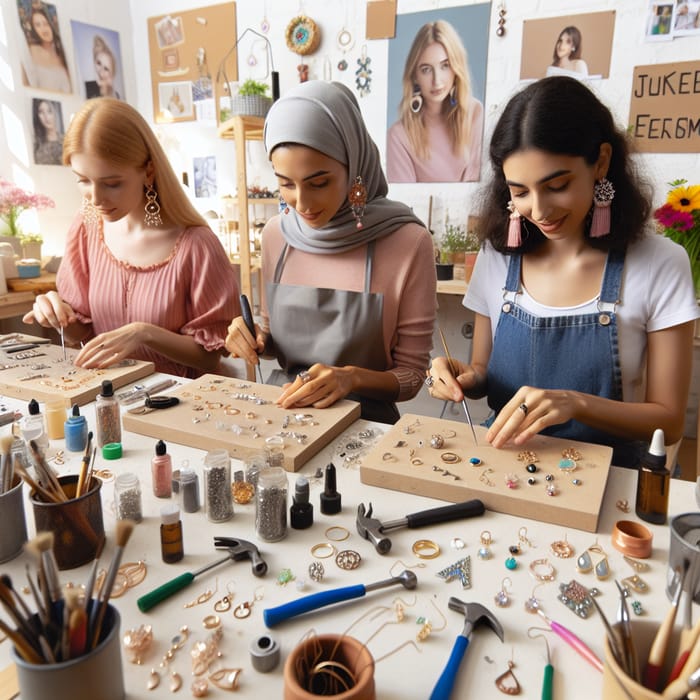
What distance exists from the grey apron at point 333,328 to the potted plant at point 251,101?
5.73 feet

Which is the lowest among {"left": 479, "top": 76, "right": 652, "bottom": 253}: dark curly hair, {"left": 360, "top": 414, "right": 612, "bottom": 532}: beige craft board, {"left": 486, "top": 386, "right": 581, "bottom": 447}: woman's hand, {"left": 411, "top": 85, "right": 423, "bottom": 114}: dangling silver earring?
{"left": 360, "top": 414, "right": 612, "bottom": 532}: beige craft board

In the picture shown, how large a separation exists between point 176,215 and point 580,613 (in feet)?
5.35

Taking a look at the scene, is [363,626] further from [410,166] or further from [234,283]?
[410,166]

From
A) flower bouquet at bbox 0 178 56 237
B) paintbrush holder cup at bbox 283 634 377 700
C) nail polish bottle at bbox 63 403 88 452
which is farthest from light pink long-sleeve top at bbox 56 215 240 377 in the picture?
flower bouquet at bbox 0 178 56 237

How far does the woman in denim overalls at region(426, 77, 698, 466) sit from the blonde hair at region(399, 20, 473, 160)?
1.65m

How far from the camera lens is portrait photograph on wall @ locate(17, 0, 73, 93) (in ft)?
10.1

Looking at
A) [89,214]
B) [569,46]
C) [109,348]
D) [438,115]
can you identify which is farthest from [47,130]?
[569,46]

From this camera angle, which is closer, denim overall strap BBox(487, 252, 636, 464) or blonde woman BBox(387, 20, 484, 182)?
A: denim overall strap BBox(487, 252, 636, 464)

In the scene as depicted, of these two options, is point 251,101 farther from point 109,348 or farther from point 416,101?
point 109,348

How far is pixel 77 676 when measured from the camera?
521mm

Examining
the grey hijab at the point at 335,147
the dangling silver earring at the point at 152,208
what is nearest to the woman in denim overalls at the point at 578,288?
the grey hijab at the point at 335,147

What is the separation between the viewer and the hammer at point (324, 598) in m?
0.67

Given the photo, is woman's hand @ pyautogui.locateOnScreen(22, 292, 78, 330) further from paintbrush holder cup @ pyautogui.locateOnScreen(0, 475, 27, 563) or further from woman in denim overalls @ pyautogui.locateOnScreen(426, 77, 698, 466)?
woman in denim overalls @ pyautogui.locateOnScreen(426, 77, 698, 466)

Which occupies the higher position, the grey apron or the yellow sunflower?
the yellow sunflower
